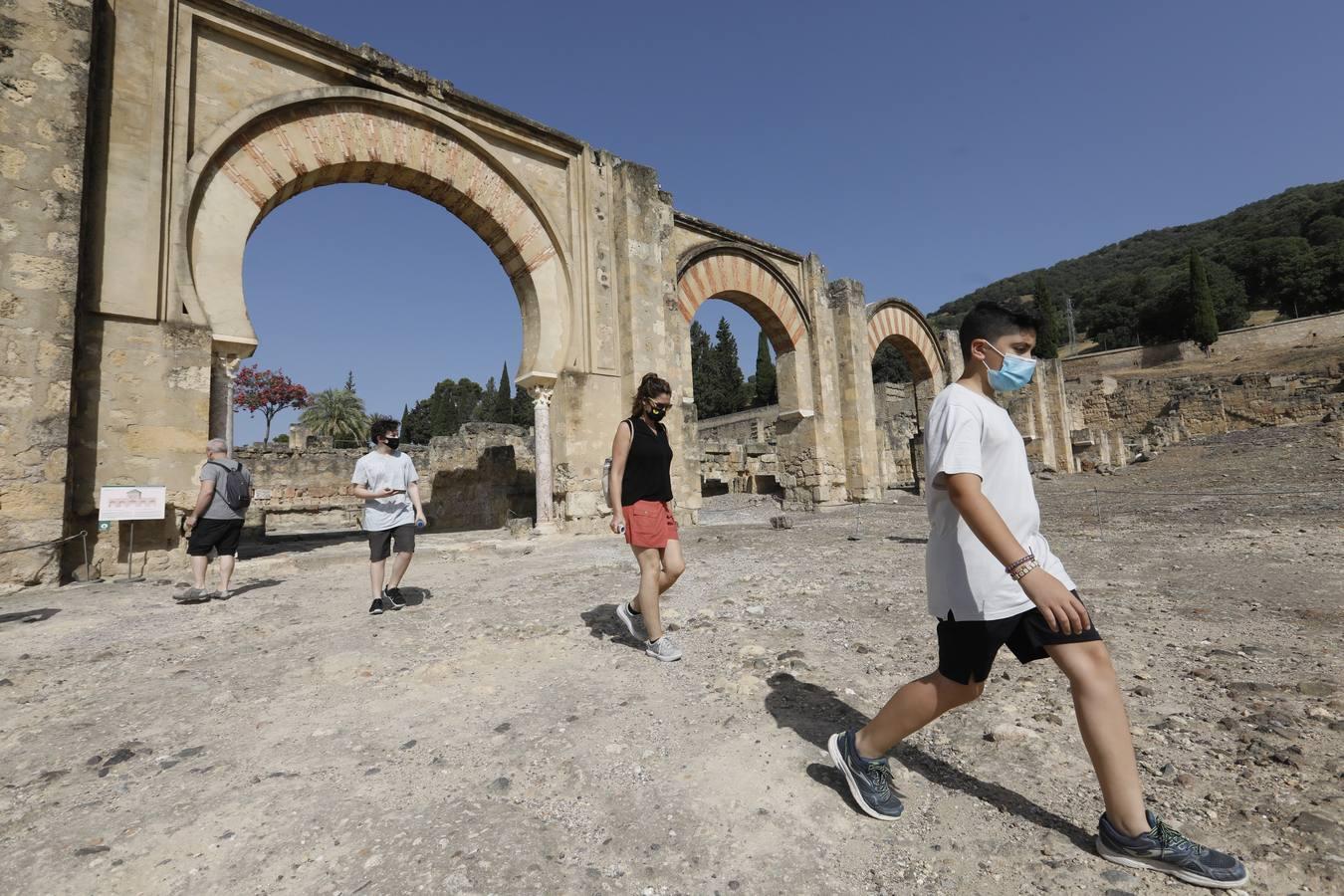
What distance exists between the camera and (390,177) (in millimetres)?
8242

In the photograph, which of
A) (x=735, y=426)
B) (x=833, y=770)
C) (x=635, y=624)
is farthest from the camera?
(x=735, y=426)

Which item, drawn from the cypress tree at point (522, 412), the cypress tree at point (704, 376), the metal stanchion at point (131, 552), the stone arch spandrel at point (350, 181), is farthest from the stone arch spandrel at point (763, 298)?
the cypress tree at point (522, 412)

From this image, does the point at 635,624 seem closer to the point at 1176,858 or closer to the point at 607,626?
the point at 607,626

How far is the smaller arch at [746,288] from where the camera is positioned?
11.6 meters

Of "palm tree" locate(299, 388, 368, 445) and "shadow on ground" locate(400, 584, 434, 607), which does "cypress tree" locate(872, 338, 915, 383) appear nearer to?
"palm tree" locate(299, 388, 368, 445)

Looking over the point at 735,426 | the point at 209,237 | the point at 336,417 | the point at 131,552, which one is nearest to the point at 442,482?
Result: the point at 209,237

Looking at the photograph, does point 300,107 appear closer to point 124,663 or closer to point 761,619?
point 124,663

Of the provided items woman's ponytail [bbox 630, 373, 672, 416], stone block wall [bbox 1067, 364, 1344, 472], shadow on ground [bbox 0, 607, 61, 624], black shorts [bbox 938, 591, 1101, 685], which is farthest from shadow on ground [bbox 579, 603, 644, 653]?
stone block wall [bbox 1067, 364, 1344, 472]

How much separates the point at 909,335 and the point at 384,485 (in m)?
15.7

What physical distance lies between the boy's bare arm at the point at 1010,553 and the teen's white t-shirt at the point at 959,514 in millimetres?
58

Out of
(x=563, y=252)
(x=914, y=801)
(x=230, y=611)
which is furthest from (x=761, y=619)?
(x=563, y=252)

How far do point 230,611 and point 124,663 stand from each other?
1.24m

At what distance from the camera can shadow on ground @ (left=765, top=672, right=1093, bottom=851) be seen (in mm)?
1670

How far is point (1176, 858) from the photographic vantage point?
138 centimetres
